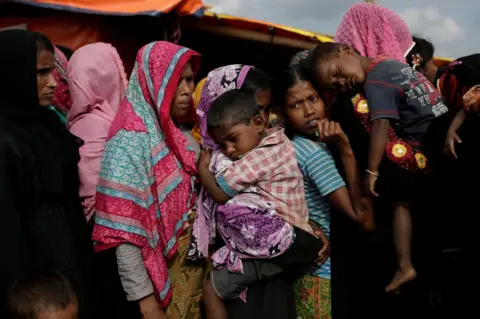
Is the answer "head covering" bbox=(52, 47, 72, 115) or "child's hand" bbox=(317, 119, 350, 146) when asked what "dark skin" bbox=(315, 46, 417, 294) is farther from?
"head covering" bbox=(52, 47, 72, 115)

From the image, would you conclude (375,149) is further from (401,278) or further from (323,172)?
(401,278)

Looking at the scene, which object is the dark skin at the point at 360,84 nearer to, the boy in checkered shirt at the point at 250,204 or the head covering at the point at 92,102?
the boy in checkered shirt at the point at 250,204

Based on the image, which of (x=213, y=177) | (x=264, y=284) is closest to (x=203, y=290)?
(x=264, y=284)

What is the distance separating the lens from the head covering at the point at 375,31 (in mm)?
3160

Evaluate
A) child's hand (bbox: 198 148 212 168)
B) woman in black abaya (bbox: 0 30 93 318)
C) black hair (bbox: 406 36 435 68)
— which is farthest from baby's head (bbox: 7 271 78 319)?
black hair (bbox: 406 36 435 68)

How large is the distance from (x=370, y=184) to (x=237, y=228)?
0.70 meters

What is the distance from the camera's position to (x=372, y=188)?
8.36ft

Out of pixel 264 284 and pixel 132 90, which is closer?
pixel 264 284

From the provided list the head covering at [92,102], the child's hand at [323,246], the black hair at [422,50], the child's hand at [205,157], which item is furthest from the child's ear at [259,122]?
the black hair at [422,50]

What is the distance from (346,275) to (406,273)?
0.98 feet

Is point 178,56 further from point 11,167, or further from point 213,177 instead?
point 11,167

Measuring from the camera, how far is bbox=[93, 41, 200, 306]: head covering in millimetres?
2371

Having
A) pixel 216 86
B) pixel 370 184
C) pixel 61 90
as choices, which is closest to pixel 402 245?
pixel 370 184

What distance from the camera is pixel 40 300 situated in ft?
6.51
